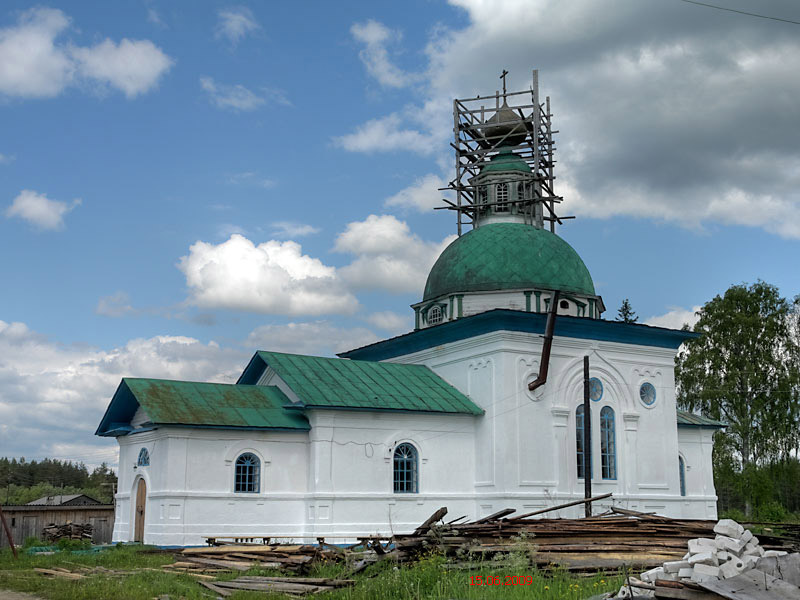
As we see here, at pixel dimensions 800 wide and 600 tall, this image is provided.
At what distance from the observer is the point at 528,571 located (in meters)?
11.0

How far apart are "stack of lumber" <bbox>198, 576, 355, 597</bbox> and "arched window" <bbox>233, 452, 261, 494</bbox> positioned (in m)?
8.36

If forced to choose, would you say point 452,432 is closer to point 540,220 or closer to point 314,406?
point 314,406

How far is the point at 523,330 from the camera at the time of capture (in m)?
22.8

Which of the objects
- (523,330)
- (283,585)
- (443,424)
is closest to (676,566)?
(283,585)

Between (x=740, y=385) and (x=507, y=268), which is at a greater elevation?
(x=507, y=268)

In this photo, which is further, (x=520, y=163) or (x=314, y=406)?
(x=520, y=163)

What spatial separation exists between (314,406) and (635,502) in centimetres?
940

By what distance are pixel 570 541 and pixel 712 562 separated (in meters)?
3.78

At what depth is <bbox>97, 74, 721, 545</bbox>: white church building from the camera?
787 inches

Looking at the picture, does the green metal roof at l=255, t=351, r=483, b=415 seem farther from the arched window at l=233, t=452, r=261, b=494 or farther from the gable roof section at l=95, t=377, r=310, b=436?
the arched window at l=233, t=452, r=261, b=494

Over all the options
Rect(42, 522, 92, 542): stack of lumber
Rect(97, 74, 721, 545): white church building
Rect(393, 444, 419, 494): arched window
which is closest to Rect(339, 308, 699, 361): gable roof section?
Rect(97, 74, 721, 545): white church building

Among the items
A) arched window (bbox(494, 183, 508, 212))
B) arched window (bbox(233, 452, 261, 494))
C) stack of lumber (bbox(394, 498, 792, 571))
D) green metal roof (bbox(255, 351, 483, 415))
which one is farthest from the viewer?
arched window (bbox(494, 183, 508, 212))

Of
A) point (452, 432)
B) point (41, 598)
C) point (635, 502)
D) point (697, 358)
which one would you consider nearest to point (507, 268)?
point (452, 432)

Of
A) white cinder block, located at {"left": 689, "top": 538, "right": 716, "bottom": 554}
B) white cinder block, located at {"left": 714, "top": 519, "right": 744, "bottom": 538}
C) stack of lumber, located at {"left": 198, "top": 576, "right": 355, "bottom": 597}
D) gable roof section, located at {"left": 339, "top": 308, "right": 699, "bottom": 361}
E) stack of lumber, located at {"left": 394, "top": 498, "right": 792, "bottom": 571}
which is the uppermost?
gable roof section, located at {"left": 339, "top": 308, "right": 699, "bottom": 361}
